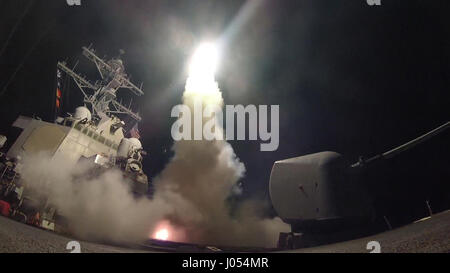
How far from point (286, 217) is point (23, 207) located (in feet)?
56.3

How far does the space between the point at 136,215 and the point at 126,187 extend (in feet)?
9.03

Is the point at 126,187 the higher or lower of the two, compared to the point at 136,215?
higher

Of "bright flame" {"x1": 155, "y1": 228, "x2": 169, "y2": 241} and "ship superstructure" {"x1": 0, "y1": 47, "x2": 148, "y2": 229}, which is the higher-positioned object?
"ship superstructure" {"x1": 0, "y1": 47, "x2": 148, "y2": 229}

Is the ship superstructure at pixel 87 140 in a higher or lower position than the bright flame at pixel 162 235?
higher

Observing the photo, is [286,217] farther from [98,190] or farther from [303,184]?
[98,190]

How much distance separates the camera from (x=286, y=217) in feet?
36.3

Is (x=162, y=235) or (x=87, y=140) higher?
(x=87, y=140)
